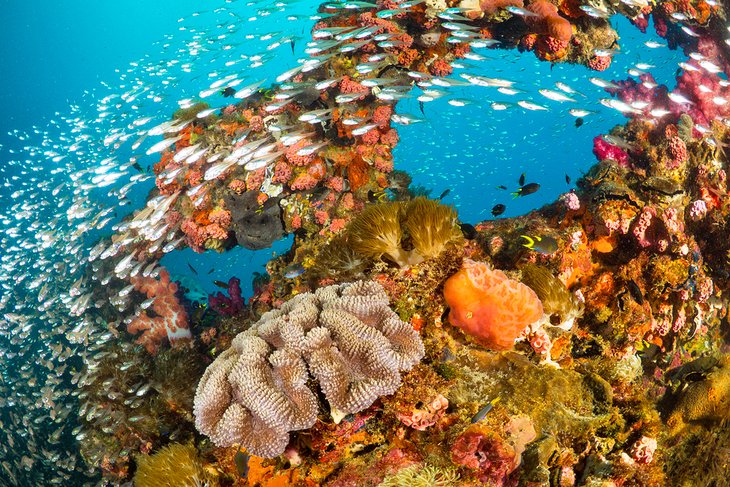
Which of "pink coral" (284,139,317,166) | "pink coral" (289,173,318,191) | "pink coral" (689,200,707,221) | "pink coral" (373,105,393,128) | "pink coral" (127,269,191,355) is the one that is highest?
"pink coral" (373,105,393,128)

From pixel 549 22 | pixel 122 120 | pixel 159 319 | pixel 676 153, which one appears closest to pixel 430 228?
pixel 676 153

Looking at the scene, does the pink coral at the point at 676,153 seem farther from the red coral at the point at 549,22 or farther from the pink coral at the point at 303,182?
the pink coral at the point at 303,182

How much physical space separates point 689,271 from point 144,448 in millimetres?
9165

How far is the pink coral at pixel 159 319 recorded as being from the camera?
12.1 m

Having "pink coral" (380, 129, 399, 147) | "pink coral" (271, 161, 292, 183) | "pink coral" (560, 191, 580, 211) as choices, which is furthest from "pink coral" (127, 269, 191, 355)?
"pink coral" (560, 191, 580, 211)

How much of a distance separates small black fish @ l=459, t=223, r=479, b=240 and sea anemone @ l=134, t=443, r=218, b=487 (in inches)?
162

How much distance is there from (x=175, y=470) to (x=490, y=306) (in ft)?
11.3

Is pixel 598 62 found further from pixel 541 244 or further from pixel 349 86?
pixel 541 244

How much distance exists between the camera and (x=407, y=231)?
14.9 feet

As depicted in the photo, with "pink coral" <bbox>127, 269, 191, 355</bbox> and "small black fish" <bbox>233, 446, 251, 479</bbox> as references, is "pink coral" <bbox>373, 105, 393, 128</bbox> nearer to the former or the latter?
"small black fish" <bbox>233, 446, 251, 479</bbox>

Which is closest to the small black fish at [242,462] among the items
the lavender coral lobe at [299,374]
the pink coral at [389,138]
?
the lavender coral lobe at [299,374]

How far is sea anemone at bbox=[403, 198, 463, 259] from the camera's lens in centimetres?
436

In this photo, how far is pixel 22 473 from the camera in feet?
33.5

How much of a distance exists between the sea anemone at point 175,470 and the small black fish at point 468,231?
4108mm
